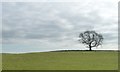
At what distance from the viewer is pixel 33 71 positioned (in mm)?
26641

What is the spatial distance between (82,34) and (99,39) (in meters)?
6.39

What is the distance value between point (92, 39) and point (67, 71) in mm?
62374

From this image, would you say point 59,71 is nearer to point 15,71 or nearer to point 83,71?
point 83,71

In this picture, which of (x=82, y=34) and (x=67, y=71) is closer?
(x=67, y=71)

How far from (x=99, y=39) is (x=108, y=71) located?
58523 mm

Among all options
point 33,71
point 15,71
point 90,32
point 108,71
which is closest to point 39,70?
point 33,71

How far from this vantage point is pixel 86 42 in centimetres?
8706

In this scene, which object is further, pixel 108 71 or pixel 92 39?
pixel 92 39

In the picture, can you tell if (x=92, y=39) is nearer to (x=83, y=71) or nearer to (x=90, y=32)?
(x=90, y=32)

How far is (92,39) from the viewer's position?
8762cm

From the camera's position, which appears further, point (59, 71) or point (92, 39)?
point (92, 39)

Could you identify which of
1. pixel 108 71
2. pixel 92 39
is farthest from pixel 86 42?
pixel 108 71

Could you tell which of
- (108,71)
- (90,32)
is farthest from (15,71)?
(90,32)

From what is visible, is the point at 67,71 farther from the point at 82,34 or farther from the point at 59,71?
the point at 82,34
